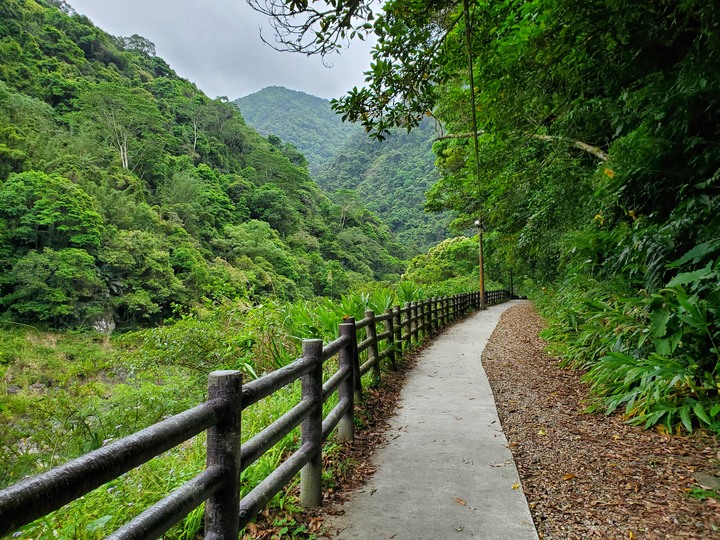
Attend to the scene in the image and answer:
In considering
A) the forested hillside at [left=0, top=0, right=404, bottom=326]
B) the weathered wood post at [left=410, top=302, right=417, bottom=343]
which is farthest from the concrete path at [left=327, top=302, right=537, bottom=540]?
the forested hillside at [left=0, top=0, right=404, bottom=326]

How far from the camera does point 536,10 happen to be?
495cm

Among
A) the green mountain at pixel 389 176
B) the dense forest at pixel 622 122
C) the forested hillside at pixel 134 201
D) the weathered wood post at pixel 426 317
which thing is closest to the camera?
the dense forest at pixel 622 122

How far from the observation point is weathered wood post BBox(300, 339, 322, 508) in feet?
9.90

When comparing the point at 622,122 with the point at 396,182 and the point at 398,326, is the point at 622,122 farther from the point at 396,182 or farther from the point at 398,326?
the point at 396,182

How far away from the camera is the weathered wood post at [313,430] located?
3.02 m

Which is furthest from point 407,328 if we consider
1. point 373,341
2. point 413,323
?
point 373,341

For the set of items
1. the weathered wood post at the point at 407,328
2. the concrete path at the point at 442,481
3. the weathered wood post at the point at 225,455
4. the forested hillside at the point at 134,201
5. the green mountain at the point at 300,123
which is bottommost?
the concrete path at the point at 442,481

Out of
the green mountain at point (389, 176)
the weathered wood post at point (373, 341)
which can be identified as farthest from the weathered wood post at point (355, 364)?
the green mountain at point (389, 176)

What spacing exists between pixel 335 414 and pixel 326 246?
59.2m

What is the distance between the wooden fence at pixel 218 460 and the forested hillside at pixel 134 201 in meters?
8.26

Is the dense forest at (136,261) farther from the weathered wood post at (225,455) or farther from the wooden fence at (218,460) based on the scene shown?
the weathered wood post at (225,455)

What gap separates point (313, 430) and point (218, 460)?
1270mm

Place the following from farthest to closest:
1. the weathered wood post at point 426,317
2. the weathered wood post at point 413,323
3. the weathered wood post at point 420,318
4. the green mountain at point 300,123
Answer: the green mountain at point 300,123
the weathered wood post at point 426,317
the weathered wood post at point 420,318
the weathered wood post at point 413,323

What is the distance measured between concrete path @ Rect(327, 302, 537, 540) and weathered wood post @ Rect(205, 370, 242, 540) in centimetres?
104
